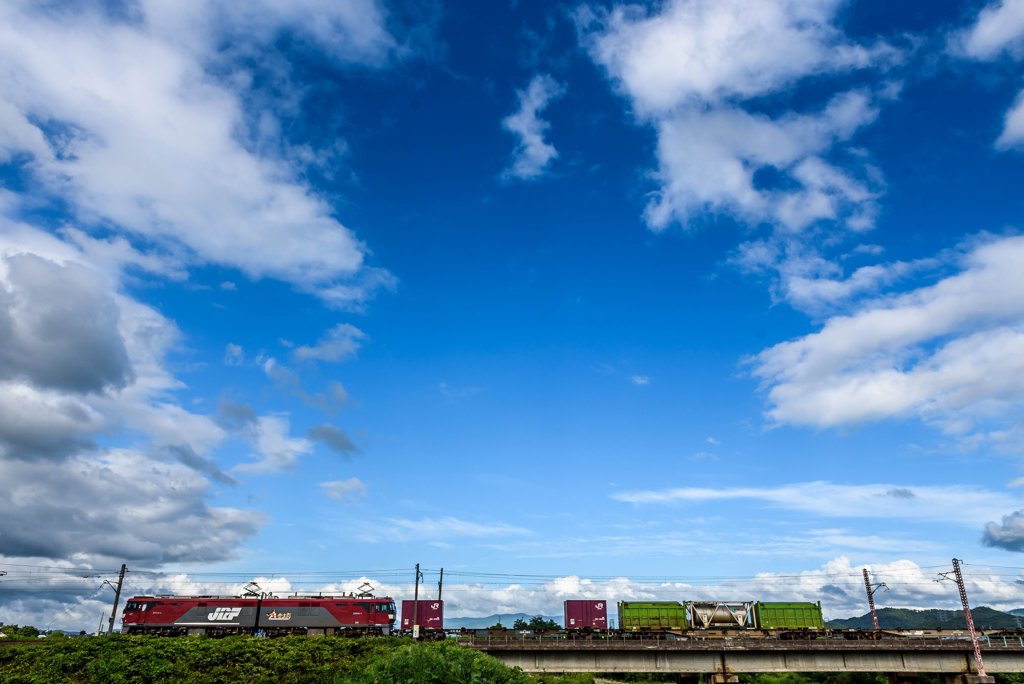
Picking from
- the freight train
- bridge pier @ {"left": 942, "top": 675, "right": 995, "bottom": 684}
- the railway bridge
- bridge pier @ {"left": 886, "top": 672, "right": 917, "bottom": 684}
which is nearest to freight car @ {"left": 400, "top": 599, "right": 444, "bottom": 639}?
the freight train

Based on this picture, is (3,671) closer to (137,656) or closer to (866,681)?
(137,656)

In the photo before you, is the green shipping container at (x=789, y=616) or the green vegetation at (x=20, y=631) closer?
the green vegetation at (x=20, y=631)

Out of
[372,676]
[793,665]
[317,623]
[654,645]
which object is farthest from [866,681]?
[372,676]

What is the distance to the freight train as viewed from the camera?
223ft

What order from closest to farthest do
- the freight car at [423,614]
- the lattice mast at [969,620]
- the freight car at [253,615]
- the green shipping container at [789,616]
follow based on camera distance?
the lattice mast at [969,620], the freight car at [253,615], the green shipping container at [789,616], the freight car at [423,614]

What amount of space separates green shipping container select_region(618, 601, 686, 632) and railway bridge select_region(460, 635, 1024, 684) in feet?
44.5

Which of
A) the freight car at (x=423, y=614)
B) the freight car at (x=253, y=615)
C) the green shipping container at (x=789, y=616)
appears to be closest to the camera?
the freight car at (x=253, y=615)

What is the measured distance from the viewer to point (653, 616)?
73625 millimetres

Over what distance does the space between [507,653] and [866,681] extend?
71.8 m

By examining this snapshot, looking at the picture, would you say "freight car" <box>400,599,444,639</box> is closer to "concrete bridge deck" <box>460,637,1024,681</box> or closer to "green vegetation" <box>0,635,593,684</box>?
"concrete bridge deck" <box>460,637,1024,681</box>

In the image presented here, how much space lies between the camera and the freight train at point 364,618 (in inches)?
2672

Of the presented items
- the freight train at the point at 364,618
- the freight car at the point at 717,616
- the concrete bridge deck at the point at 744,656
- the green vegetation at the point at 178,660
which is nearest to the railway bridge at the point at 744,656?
the concrete bridge deck at the point at 744,656

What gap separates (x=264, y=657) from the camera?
34.3 metres

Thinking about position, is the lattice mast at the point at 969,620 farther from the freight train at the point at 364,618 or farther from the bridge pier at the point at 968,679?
the freight train at the point at 364,618
